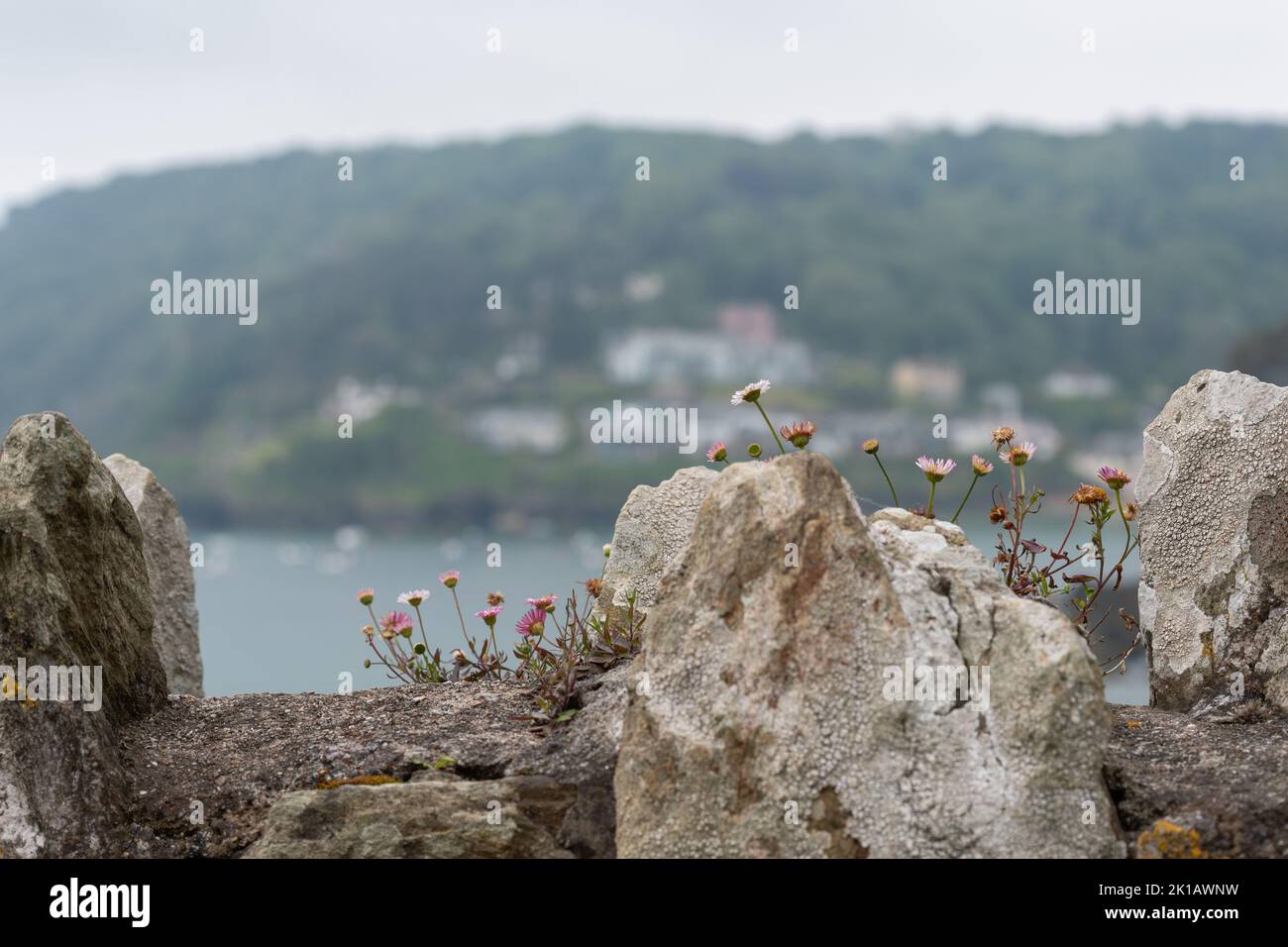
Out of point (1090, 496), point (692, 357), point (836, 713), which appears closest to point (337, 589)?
point (1090, 496)

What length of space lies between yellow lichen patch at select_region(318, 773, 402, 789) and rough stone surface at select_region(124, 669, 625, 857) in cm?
3

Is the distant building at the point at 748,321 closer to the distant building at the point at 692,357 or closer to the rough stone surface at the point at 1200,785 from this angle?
the distant building at the point at 692,357

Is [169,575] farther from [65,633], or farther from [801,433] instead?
[801,433]

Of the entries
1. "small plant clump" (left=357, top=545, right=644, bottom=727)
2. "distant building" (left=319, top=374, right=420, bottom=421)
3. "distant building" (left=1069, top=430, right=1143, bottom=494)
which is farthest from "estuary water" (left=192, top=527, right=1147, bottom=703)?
"distant building" (left=1069, top=430, right=1143, bottom=494)

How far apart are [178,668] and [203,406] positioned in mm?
112417

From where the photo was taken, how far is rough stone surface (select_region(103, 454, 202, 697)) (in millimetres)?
8727

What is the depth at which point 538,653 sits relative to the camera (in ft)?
23.3

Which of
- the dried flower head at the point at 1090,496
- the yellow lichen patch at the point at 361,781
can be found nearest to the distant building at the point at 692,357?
the dried flower head at the point at 1090,496

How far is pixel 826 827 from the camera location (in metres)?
4.91

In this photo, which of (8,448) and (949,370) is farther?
(949,370)
